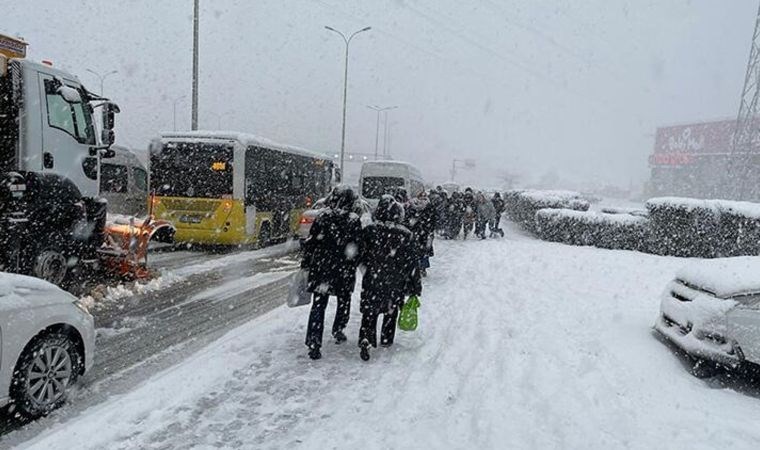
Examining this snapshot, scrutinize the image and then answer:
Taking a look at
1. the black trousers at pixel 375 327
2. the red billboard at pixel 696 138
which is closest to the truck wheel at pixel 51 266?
the black trousers at pixel 375 327

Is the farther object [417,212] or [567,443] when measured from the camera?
[417,212]

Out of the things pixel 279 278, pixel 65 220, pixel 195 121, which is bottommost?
pixel 279 278

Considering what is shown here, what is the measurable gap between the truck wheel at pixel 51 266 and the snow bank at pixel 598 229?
51.4ft

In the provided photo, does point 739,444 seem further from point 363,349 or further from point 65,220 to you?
point 65,220

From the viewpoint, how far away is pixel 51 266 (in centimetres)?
825

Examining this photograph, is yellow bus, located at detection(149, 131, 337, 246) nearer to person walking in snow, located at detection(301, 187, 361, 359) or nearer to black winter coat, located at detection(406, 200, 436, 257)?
black winter coat, located at detection(406, 200, 436, 257)

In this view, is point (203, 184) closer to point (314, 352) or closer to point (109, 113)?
point (109, 113)

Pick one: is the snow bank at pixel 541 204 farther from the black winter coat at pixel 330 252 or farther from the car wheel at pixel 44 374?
the car wheel at pixel 44 374

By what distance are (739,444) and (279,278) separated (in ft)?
27.2

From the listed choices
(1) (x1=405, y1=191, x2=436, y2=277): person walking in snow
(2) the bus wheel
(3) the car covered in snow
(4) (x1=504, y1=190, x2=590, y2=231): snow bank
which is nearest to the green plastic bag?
(1) (x1=405, y1=191, x2=436, y2=277): person walking in snow

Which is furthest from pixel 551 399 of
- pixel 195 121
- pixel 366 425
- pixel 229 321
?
pixel 195 121

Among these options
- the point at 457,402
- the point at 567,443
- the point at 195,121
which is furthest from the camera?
the point at 195,121

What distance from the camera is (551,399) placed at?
497cm

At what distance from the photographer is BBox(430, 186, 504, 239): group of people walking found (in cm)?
1964
